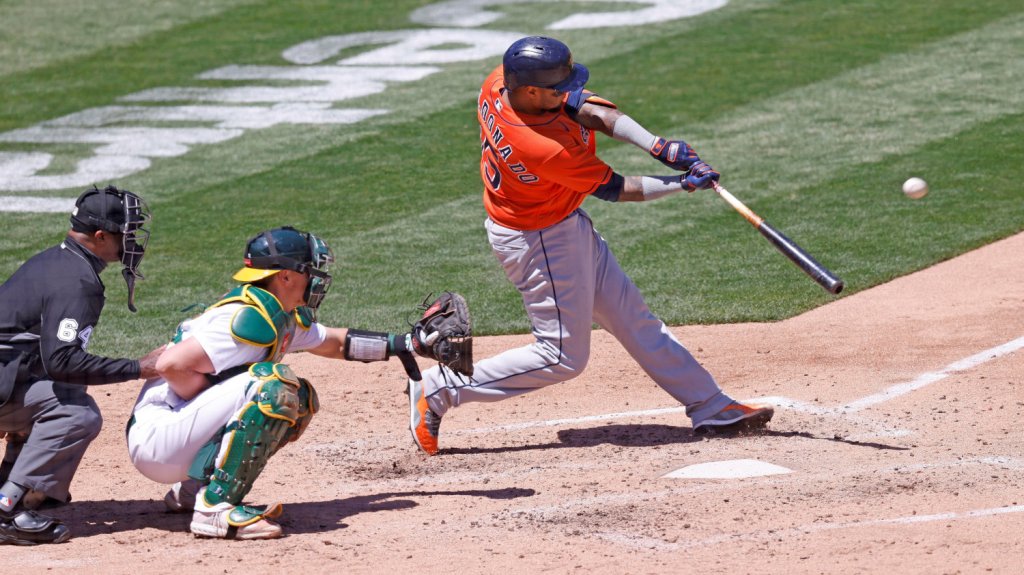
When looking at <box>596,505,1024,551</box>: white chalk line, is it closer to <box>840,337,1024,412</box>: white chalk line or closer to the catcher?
the catcher

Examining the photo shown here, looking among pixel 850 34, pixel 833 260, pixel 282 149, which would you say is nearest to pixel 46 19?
pixel 282 149

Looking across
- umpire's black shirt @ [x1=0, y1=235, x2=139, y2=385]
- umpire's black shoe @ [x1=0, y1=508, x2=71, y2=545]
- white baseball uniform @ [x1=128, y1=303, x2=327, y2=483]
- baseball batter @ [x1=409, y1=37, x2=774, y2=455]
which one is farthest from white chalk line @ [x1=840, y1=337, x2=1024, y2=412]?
umpire's black shoe @ [x1=0, y1=508, x2=71, y2=545]

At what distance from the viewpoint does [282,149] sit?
11914mm

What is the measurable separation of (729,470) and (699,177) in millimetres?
1189

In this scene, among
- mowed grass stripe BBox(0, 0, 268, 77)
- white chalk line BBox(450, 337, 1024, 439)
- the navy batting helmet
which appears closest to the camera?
the navy batting helmet

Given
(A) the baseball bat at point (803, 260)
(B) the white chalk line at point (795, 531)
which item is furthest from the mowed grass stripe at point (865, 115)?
(B) the white chalk line at point (795, 531)

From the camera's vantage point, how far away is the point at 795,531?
15.7 feet

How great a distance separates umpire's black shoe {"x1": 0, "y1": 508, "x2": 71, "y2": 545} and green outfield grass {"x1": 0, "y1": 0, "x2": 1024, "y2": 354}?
9.77ft

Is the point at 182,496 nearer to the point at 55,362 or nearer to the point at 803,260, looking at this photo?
the point at 55,362

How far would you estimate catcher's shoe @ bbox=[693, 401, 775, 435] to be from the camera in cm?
604

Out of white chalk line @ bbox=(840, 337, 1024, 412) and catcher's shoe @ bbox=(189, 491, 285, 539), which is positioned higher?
catcher's shoe @ bbox=(189, 491, 285, 539)

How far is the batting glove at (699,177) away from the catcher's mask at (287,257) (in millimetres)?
1523

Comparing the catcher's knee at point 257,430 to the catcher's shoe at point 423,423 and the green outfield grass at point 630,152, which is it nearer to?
the catcher's shoe at point 423,423

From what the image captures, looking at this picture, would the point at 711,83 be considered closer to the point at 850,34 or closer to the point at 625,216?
the point at 850,34
